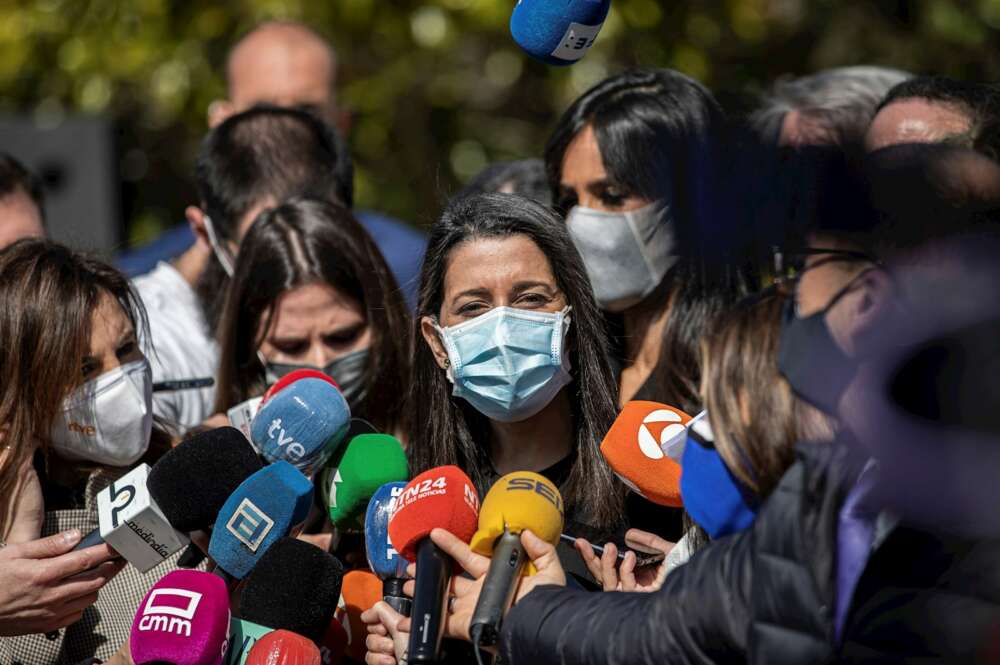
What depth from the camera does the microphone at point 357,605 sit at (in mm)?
2893

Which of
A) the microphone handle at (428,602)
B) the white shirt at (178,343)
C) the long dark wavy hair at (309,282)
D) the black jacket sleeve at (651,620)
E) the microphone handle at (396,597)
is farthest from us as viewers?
the white shirt at (178,343)

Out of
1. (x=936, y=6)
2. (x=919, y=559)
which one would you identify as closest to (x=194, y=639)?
(x=919, y=559)

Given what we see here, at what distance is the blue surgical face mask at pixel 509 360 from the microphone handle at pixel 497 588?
528 mm

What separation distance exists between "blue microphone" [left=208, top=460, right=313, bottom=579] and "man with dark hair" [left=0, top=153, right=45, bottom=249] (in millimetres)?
1909

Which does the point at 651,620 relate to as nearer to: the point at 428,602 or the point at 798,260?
the point at 428,602

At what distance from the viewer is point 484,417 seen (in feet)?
10.4

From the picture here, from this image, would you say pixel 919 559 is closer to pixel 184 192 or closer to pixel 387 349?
pixel 387 349

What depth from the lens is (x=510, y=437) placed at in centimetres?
310

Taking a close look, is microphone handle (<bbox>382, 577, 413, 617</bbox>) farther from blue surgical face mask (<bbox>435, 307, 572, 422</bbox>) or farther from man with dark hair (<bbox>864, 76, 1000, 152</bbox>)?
man with dark hair (<bbox>864, 76, 1000, 152</bbox>)

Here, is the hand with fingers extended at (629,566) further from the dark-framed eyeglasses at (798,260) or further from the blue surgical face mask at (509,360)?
the dark-framed eyeglasses at (798,260)

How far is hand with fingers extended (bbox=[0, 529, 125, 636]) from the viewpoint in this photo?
279cm

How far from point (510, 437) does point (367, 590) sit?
0.50 m

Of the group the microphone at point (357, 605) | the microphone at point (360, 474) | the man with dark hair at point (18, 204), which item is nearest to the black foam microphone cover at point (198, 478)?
the microphone at point (360, 474)

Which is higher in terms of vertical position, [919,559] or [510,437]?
[919,559]
